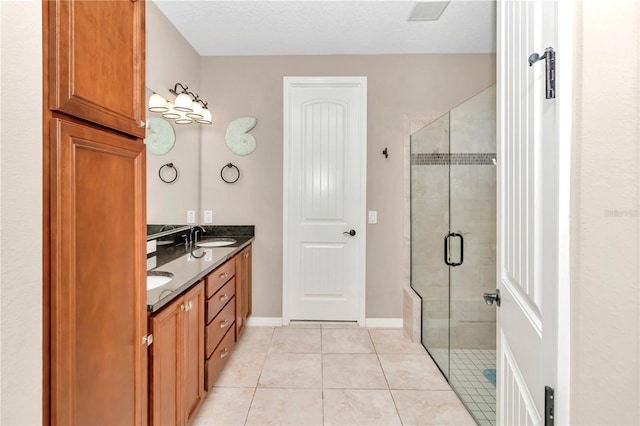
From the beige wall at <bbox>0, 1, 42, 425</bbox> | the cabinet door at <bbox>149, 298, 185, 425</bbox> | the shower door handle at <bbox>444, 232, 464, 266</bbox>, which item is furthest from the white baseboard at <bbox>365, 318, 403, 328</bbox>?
the beige wall at <bbox>0, 1, 42, 425</bbox>

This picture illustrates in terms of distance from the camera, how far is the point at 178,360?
1.49 meters

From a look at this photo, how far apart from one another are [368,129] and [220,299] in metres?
2.14

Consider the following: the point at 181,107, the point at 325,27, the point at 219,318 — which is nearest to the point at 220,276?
the point at 219,318

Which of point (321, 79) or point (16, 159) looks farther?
point (321, 79)

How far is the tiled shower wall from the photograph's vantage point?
89.5 inches

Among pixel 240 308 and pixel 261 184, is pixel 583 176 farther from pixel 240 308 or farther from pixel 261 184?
pixel 261 184

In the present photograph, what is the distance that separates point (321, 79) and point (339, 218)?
143 centimetres

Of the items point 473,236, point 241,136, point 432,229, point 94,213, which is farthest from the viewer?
point 241,136

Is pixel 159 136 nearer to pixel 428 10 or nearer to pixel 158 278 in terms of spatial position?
pixel 158 278

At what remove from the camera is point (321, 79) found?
3180mm

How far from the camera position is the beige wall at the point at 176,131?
2354mm

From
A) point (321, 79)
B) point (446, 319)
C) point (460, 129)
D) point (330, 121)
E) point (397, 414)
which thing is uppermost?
point (321, 79)

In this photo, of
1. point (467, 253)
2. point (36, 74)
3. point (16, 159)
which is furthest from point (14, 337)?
point (467, 253)

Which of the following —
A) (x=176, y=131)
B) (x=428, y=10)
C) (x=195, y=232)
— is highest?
(x=428, y=10)
